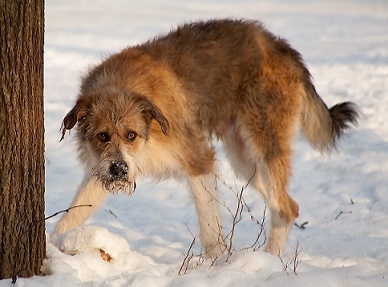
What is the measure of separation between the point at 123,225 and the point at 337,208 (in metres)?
2.32

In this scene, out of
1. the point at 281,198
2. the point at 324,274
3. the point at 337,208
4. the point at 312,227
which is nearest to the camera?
the point at 324,274

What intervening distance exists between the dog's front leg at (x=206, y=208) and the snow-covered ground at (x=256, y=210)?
22 cm

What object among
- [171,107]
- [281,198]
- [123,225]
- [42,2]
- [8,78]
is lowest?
[123,225]

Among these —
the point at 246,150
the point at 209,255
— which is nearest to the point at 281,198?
the point at 246,150

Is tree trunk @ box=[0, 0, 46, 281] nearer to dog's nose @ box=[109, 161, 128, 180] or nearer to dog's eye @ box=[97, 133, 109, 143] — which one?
dog's nose @ box=[109, 161, 128, 180]

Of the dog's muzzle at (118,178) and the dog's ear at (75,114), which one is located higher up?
the dog's ear at (75,114)

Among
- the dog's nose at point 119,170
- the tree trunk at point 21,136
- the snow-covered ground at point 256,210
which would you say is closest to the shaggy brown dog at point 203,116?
the dog's nose at point 119,170

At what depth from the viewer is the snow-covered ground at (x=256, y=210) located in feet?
14.8

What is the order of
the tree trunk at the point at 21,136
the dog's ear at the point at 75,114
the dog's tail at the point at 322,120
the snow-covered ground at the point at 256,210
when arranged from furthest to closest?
the dog's tail at the point at 322,120, the dog's ear at the point at 75,114, the snow-covered ground at the point at 256,210, the tree trunk at the point at 21,136

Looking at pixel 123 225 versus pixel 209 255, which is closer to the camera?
pixel 209 255

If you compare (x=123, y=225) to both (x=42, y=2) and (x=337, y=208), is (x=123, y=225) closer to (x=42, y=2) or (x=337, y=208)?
(x=337, y=208)

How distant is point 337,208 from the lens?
7.70m

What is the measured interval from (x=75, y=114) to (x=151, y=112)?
1.99ft

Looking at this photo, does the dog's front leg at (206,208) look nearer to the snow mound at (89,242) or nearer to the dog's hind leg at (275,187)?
the dog's hind leg at (275,187)
